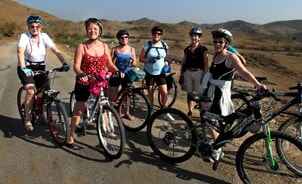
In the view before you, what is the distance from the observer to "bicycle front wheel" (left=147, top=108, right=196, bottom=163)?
18.9 feet

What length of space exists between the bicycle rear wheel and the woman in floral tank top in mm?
285

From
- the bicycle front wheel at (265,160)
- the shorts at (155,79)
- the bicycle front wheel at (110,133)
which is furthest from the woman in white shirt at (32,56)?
the bicycle front wheel at (265,160)

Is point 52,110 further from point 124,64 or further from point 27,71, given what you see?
point 124,64

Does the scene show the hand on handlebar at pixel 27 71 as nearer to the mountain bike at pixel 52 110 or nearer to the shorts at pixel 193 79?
the mountain bike at pixel 52 110

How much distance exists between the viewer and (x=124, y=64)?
7941 mm

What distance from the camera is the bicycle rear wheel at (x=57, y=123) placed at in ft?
21.4

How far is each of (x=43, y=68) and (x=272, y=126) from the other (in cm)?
469

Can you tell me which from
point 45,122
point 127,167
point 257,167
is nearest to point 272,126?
point 257,167

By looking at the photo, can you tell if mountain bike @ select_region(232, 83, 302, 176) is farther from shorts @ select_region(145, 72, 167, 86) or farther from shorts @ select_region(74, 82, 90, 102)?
shorts @ select_region(145, 72, 167, 86)

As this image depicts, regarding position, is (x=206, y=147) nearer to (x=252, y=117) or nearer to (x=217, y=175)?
(x=217, y=175)

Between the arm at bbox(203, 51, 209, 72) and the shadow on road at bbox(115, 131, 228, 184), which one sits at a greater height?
the arm at bbox(203, 51, 209, 72)

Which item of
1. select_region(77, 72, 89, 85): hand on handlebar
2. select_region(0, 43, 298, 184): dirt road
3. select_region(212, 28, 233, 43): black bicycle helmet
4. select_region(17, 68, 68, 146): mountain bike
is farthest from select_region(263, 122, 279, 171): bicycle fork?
select_region(17, 68, 68, 146): mountain bike

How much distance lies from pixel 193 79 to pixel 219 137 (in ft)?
8.76

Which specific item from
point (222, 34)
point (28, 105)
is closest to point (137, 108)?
point (28, 105)
